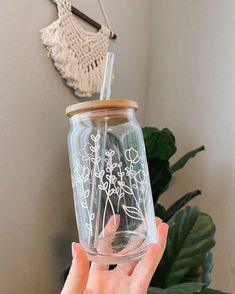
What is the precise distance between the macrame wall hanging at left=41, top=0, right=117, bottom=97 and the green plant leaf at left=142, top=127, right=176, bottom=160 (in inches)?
8.3

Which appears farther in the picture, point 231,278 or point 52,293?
point 231,278

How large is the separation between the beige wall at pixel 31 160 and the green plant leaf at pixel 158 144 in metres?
0.25

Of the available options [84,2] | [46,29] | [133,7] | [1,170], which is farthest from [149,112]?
[1,170]

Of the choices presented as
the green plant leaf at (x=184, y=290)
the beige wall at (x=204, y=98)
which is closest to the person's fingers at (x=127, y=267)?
the green plant leaf at (x=184, y=290)

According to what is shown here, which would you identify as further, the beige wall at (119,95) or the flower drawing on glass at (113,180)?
the beige wall at (119,95)

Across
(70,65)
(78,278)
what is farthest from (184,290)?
(70,65)

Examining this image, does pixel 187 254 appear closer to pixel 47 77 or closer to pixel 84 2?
pixel 47 77

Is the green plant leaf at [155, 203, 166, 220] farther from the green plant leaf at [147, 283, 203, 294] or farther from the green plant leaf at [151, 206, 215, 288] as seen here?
the green plant leaf at [147, 283, 203, 294]

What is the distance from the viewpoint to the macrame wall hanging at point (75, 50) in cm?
75

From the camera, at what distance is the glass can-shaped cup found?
535 mm

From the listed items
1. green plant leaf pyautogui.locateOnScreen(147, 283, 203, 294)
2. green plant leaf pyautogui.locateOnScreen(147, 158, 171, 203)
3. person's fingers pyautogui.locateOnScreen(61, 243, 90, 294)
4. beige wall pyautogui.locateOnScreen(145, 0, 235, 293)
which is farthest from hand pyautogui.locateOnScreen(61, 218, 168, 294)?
beige wall pyautogui.locateOnScreen(145, 0, 235, 293)

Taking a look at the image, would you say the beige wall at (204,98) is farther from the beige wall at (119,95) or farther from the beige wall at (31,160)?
the beige wall at (31,160)

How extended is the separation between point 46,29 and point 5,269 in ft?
1.79

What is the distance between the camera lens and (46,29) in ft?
2.42
